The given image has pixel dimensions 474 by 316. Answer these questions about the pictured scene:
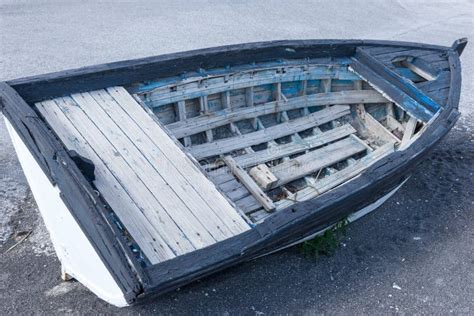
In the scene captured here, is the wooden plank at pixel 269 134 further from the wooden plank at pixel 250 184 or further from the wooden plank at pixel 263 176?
the wooden plank at pixel 263 176

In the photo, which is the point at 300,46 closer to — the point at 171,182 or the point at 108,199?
the point at 171,182

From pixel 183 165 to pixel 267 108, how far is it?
2.14 m

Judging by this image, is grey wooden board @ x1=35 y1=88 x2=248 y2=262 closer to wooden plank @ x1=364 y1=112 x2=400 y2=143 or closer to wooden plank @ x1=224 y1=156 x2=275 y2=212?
wooden plank @ x1=224 y1=156 x2=275 y2=212

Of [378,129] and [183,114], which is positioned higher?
[183,114]

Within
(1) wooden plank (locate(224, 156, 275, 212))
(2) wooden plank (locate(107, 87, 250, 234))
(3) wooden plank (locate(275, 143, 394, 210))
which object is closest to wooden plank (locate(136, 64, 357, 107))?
(2) wooden plank (locate(107, 87, 250, 234))

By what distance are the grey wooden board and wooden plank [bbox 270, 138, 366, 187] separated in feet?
4.93

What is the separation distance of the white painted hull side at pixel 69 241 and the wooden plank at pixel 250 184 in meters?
1.99

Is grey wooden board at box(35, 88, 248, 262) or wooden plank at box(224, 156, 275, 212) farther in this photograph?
wooden plank at box(224, 156, 275, 212)

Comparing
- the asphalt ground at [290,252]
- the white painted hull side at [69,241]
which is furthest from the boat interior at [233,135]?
the asphalt ground at [290,252]

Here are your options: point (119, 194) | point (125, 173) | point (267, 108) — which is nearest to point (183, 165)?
point (125, 173)

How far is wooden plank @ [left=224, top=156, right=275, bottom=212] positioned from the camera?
4.94 meters

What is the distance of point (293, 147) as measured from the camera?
19.4 ft

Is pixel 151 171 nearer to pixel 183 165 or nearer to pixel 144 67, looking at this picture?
pixel 183 165

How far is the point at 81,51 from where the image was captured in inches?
349
